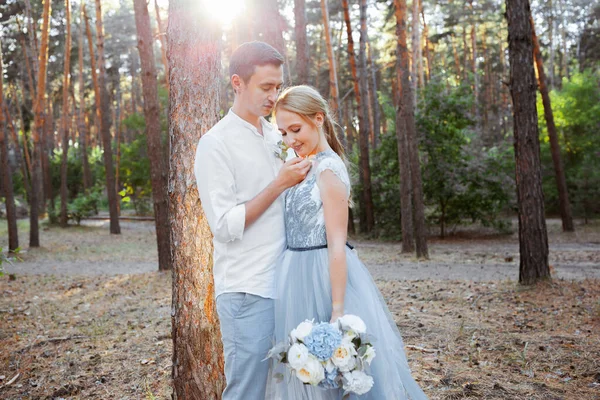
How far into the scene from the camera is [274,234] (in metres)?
2.74

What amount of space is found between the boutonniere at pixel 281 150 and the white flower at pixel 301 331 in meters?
0.82

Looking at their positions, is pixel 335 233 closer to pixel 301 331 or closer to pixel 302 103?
pixel 301 331

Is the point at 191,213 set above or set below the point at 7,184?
below

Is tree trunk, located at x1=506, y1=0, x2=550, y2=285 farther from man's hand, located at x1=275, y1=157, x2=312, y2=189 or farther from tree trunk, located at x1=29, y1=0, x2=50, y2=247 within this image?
tree trunk, located at x1=29, y1=0, x2=50, y2=247

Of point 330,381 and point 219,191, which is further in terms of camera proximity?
point 219,191

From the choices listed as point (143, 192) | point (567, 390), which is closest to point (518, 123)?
point (567, 390)

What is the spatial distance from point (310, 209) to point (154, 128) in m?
9.91

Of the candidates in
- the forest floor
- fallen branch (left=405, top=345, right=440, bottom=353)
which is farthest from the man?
fallen branch (left=405, top=345, right=440, bottom=353)

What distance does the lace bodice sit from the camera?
8.83 feet

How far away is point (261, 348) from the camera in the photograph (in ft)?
8.57

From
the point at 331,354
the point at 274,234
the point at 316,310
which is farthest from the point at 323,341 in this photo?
the point at 274,234

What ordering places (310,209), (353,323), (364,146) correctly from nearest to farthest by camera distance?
1. (353,323)
2. (310,209)
3. (364,146)

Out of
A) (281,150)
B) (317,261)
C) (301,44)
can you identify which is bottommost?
(317,261)

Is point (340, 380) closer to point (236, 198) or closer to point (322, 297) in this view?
point (322, 297)
